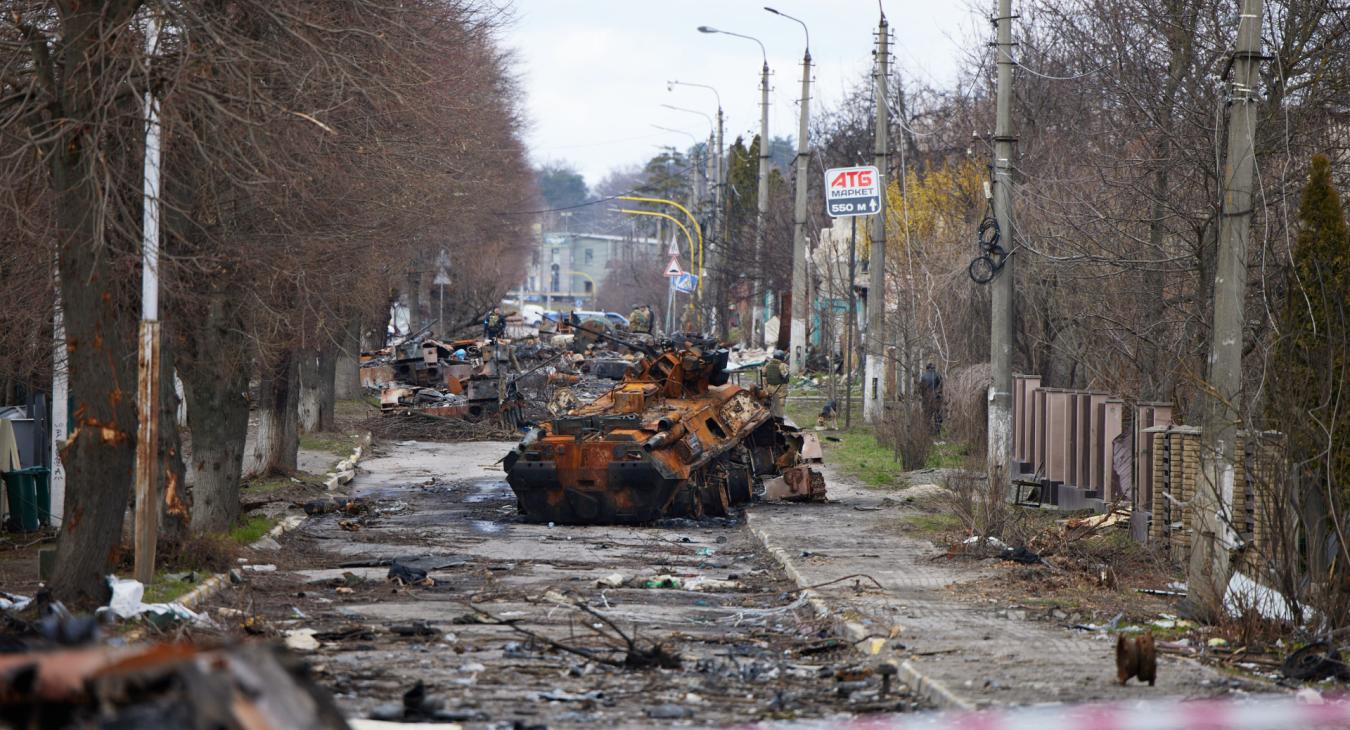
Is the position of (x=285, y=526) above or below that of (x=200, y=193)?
below

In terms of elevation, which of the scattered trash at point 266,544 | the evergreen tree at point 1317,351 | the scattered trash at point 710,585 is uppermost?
the evergreen tree at point 1317,351

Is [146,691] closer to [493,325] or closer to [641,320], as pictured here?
[493,325]

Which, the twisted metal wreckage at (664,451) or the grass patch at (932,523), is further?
the twisted metal wreckage at (664,451)

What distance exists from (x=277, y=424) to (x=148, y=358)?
12.0 meters

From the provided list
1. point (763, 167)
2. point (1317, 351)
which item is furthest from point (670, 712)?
point (763, 167)

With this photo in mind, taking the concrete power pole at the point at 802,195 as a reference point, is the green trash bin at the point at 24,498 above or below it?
below

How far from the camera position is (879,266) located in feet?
107

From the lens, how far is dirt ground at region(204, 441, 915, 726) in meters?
9.09

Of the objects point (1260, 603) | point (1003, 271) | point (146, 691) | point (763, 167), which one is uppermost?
point (763, 167)

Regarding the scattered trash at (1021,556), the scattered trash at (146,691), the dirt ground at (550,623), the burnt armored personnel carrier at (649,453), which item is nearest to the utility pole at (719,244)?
the burnt armored personnel carrier at (649,453)

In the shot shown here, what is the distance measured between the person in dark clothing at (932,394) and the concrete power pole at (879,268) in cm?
198

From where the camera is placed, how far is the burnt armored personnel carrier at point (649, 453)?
66.6 ft

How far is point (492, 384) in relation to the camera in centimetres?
3781

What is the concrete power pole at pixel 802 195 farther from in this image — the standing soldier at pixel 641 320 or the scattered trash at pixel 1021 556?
the scattered trash at pixel 1021 556
